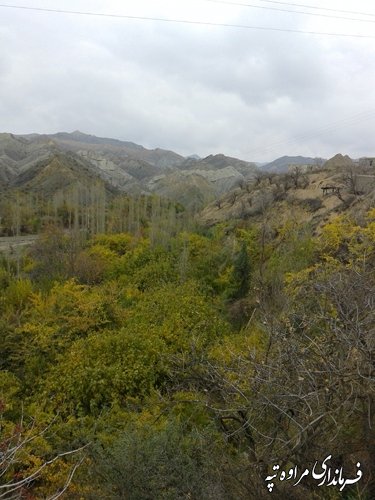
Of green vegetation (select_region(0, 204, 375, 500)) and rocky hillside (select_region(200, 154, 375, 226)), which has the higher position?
rocky hillside (select_region(200, 154, 375, 226))

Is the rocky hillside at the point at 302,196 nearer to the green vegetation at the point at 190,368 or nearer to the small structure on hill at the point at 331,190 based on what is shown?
the small structure on hill at the point at 331,190

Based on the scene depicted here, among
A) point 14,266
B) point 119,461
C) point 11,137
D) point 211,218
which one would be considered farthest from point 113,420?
point 11,137

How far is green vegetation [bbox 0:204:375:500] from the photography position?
4574 millimetres

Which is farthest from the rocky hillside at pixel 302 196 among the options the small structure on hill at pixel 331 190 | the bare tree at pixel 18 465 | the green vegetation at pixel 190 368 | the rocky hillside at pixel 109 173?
the bare tree at pixel 18 465

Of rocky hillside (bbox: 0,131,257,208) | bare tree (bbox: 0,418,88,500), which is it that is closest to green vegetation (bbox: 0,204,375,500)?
bare tree (bbox: 0,418,88,500)

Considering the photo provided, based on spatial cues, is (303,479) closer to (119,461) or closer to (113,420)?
(119,461)

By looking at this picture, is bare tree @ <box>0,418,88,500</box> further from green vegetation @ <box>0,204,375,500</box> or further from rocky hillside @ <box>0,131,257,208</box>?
rocky hillside @ <box>0,131,257,208</box>

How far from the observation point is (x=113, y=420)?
27.1 feet

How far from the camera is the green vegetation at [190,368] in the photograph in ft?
15.0

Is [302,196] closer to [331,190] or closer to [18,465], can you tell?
[331,190]

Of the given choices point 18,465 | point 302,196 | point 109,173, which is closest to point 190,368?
point 18,465

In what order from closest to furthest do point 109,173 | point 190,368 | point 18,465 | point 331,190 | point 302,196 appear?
point 190,368
point 18,465
point 331,190
point 302,196
point 109,173

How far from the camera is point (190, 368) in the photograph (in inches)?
225

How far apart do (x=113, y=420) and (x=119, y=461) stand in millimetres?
2877
